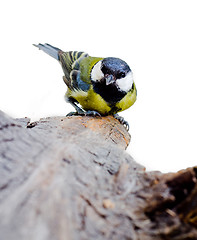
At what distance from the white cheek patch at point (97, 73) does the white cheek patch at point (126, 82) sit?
0.09 meters

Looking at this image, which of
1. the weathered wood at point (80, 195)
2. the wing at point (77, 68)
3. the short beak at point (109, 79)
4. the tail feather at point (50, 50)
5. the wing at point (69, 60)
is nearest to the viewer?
the weathered wood at point (80, 195)

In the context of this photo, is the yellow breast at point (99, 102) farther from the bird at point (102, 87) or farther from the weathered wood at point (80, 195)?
the weathered wood at point (80, 195)

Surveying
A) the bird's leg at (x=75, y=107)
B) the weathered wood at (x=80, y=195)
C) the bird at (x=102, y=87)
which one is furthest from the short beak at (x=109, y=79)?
the weathered wood at (x=80, y=195)

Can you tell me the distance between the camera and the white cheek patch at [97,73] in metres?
1.36

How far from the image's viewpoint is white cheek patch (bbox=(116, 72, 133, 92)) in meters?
1.35

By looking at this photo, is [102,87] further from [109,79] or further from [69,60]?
[69,60]

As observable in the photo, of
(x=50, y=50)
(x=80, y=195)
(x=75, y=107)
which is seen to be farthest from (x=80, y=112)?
(x=80, y=195)

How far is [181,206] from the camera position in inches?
21.7

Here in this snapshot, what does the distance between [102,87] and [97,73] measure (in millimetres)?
74

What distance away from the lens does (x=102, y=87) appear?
53.9 inches

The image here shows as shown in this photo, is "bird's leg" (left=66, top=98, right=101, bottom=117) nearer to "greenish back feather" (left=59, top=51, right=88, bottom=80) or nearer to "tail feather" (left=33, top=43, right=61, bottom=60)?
"greenish back feather" (left=59, top=51, right=88, bottom=80)

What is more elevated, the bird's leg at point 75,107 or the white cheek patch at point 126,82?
the white cheek patch at point 126,82

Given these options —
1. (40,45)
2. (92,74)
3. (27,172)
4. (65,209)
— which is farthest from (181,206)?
(40,45)

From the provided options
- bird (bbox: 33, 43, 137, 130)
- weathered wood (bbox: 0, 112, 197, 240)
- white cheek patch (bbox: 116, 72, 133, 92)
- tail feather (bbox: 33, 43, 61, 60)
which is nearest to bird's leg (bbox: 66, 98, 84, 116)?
bird (bbox: 33, 43, 137, 130)
